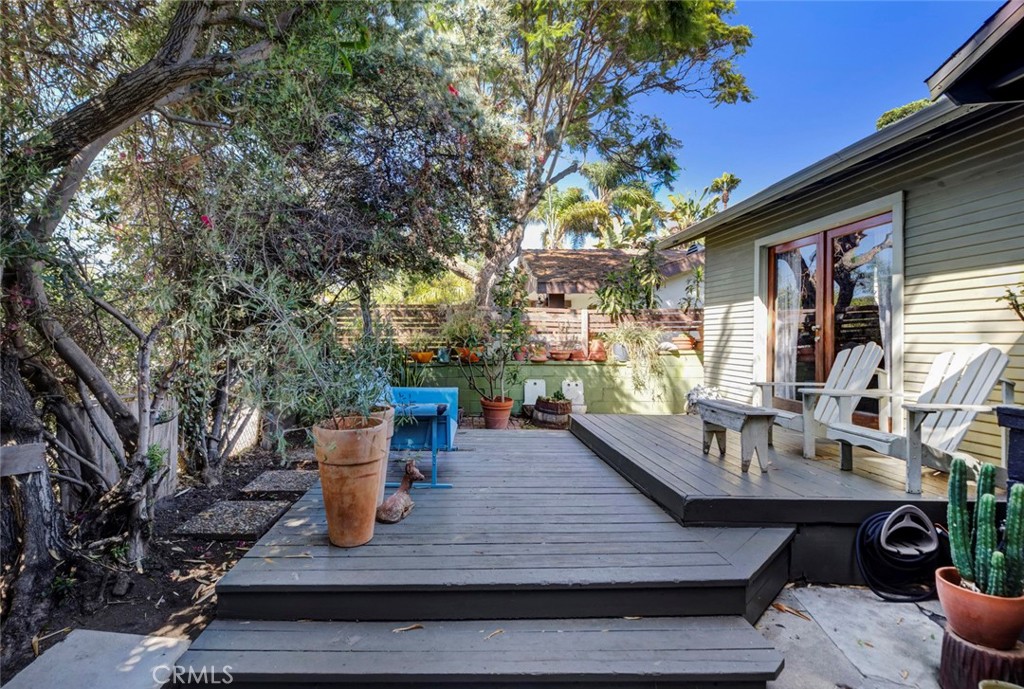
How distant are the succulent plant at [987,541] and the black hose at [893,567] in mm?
530

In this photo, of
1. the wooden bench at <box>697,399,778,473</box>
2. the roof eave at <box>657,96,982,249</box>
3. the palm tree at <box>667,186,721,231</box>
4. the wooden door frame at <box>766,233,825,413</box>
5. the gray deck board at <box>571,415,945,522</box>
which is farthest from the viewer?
the palm tree at <box>667,186,721,231</box>

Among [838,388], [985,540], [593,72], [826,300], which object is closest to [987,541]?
[985,540]

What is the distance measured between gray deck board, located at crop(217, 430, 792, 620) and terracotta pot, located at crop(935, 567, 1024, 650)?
65 centimetres

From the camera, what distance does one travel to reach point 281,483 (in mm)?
3791

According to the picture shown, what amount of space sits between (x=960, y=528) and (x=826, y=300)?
3273mm

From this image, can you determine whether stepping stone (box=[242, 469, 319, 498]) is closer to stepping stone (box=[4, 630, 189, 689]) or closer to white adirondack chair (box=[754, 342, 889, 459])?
stepping stone (box=[4, 630, 189, 689])

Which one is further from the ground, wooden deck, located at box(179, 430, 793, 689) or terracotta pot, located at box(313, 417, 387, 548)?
terracotta pot, located at box(313, 417, 387, 548)

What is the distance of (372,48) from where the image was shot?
3.59 m

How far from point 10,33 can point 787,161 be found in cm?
2027

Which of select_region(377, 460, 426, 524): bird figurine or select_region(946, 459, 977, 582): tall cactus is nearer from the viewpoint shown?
select_region(946, 459, 977, 582): tall cactus

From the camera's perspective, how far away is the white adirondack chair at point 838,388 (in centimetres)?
350

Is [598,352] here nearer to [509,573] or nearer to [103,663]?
[509,573]

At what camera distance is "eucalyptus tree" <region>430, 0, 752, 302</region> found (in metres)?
6.93

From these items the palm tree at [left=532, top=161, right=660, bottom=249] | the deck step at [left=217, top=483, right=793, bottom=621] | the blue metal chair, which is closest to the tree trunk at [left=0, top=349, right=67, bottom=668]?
the deck step at [left=217, top=483, right=793, bottom=621]
